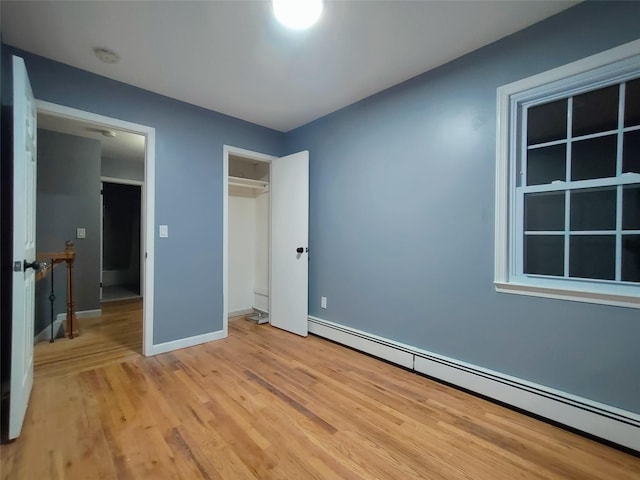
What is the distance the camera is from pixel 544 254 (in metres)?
1.86

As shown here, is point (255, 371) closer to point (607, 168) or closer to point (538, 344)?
point (538, 344)

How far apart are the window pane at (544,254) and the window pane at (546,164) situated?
378 mm

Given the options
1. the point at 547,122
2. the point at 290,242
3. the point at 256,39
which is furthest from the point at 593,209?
the point at 290,242

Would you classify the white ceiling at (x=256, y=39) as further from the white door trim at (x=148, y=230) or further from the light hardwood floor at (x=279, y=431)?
the light hardwood floor at (x=279, y=431)

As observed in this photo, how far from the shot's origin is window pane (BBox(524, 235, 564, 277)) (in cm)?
180

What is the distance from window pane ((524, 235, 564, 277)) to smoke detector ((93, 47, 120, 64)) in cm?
323

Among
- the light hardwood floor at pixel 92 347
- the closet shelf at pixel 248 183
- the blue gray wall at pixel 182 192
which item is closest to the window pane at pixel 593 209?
the blue gray wall at pixel 182 192

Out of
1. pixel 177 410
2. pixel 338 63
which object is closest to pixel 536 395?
pixel 177 410

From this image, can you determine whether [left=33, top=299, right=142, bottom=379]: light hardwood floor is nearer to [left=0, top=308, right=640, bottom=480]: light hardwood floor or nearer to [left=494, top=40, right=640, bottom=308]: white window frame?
[left=0, top=308, right=640, bottom=480]: light hardwood floor

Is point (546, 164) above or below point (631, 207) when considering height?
above

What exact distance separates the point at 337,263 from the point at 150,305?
6.00ft

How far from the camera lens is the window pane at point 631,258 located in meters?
1.54

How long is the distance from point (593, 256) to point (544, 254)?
0.77ft

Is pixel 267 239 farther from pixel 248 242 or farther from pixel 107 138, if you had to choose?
pixel 107 138
